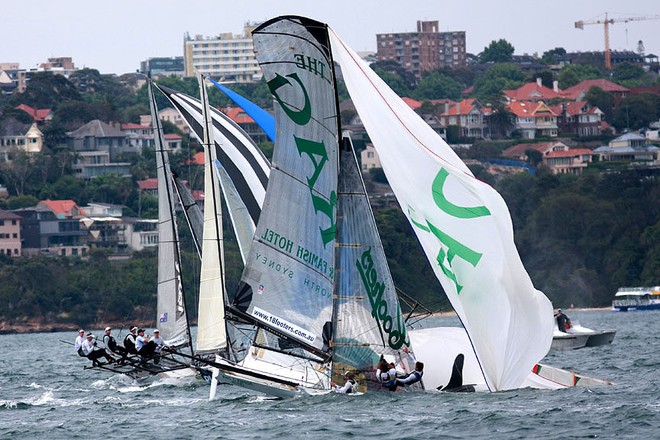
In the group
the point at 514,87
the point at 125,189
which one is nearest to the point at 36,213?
the point at 125,189

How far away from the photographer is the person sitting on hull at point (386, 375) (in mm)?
27141

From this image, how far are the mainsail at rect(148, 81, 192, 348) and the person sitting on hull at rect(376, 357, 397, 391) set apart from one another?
924 cm

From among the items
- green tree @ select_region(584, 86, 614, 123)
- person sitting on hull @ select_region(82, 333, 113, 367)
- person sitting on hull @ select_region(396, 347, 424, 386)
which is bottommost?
person sitting on hull @ select_region(396, 347, 424, 386)

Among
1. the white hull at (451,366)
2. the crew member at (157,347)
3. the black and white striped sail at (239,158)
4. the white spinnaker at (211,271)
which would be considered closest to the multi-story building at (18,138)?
the black and white striped sail at (239,158)

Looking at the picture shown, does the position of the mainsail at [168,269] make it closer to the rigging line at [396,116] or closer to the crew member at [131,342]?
the crew member at [131,342]

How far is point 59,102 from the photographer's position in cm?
16550

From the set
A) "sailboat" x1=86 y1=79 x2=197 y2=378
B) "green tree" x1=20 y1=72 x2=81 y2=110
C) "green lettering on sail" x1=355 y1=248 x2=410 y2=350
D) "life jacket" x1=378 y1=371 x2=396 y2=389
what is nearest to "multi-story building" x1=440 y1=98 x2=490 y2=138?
"green tree" x1=20 y1=72 x2=81 y2=110

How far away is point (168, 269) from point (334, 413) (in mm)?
11268

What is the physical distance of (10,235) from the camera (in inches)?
4419

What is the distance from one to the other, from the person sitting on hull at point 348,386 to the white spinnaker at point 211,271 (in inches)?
188

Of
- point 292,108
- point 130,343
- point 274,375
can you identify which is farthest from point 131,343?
Answer: point 292,108

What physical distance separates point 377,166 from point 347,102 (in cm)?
3613

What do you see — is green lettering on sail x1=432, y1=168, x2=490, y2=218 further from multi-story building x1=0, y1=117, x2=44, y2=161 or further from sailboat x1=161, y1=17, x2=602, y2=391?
multi-story building x1=0, y1=117, x2=44, y2=161

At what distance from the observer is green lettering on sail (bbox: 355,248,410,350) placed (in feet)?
89.1
